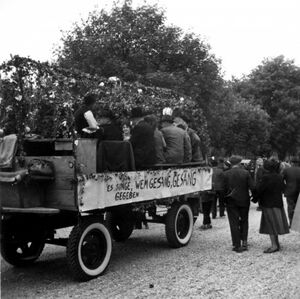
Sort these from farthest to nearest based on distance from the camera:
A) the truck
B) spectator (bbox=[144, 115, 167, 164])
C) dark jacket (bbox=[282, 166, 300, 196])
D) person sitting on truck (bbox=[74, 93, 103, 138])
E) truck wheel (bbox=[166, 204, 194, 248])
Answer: dark jacket (bbox=[282, 166, 300, 196]), truck wheel (bbox=[166, 204, 194, 248]), spectator (bbox=[144, 115, 167, 164]), person sitting on truck (bbox=[74, 93, 103, 138]), the truck

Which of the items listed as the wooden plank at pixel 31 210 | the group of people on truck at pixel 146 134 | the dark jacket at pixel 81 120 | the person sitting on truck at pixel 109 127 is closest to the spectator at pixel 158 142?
the group of people on truck at pixel 146 134

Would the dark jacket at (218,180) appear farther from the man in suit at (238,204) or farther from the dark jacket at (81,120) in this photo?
the dark jacket at (81,120)

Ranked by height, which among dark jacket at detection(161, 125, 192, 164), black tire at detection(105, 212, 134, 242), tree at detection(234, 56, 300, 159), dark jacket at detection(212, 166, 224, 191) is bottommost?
black tire at detection(105, 212, 134, 242)

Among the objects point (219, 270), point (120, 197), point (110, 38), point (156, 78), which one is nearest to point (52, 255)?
point (120, 197)

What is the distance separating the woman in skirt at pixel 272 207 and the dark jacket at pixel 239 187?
236 mm

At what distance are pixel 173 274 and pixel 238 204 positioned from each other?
227cm

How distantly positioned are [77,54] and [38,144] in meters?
13.0

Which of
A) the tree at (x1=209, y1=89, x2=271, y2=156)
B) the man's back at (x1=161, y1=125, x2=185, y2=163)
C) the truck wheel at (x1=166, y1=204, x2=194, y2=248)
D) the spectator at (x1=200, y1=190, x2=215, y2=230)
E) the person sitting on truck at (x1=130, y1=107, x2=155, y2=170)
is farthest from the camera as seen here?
the tree at (x1=209, y1=89, x2=271, y2=156)

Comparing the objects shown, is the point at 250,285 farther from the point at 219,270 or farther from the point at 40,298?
A: the point at 40,298

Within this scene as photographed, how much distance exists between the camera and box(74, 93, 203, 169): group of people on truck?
748cm

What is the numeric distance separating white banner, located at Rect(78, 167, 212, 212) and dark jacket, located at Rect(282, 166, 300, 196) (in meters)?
1.72

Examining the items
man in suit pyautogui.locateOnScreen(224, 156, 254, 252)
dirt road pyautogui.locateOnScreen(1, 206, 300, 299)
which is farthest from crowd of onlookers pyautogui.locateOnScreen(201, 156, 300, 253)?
dirt road pyautogui.locateOnScreen(1, 206, 300, 299)

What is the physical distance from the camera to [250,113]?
32.2 metres

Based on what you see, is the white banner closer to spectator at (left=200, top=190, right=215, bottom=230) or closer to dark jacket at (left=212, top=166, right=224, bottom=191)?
spectator at (left=200, top=190, right=215, bottom=230)
